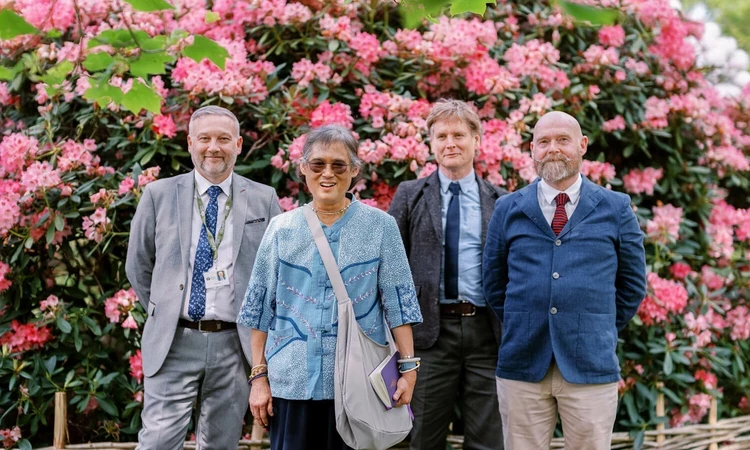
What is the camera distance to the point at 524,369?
10.3ft

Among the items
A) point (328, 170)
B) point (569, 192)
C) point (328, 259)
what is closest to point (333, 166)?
point (328, 170)

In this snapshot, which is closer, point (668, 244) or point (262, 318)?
point (262, 318)

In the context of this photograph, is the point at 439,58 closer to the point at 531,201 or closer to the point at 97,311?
the point at 531,201

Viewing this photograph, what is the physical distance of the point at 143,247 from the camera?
3.36 m

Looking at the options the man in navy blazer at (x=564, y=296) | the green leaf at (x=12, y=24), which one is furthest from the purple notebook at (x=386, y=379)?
the green leaf at (x=12, y=24)

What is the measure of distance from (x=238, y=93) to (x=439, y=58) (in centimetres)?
115

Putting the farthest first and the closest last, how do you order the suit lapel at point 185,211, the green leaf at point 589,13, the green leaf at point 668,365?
the green leaf at point 668,365 → the suit lapel at point 185,211 → the green leaf at point 589,13

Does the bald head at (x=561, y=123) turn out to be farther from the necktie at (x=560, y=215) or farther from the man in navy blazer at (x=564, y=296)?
the necktie at (x=560, y=215)

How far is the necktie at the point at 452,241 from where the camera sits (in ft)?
11.6

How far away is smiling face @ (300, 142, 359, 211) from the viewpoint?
2697 mm

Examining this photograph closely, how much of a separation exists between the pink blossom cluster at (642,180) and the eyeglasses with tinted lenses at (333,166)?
2703 millimetres

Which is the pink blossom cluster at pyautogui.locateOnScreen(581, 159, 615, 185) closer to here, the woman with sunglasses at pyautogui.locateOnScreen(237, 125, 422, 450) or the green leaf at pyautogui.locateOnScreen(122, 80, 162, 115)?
the woman with sunglasses at pyautogui.locateOnScreen(237, 125, 422, 450)

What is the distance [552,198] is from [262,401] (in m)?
1.43

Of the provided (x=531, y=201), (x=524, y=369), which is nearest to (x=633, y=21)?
(x=531, y=201)
